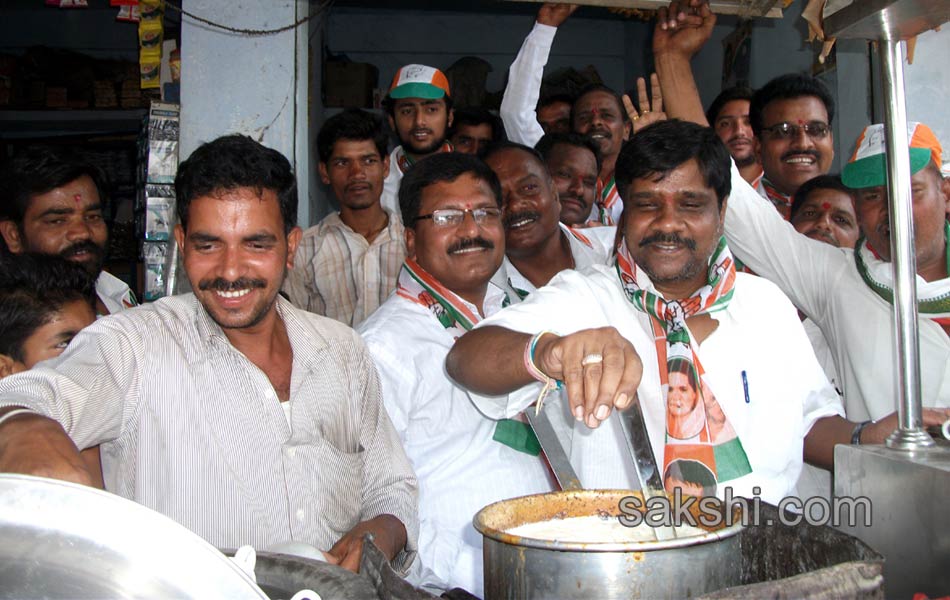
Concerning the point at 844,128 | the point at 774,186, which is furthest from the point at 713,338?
the point at 844,128

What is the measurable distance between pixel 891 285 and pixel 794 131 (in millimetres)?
1529

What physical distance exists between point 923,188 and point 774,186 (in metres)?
1.39

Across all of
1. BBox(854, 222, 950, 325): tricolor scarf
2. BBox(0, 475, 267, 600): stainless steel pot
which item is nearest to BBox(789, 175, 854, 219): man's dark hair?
BBox(854, 222, 950, 325): tricolor scarf

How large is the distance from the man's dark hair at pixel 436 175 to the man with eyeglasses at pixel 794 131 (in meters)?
1.47

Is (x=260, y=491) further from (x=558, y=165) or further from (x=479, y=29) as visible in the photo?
(x=479, y=29)

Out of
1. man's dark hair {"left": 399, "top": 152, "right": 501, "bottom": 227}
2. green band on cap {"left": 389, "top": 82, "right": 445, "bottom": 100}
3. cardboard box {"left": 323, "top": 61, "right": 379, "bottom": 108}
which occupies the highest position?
cardboard box {"left": 323, "top": 61, "right": 379, "bottom": 108}

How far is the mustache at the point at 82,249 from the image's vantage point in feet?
9.93

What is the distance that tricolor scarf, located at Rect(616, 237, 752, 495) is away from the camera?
1.96 metres

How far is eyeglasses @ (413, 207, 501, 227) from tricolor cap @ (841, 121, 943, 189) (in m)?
1.12

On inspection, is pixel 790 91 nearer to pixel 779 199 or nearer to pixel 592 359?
pixel 779 199

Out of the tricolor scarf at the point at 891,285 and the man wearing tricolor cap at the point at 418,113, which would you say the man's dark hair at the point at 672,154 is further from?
the man wearing tricolor cap at the point at 418,113

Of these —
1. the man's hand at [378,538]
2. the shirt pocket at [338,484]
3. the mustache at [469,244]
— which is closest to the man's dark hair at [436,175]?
the mustache at [469,244]

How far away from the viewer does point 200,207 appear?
6.38 feet

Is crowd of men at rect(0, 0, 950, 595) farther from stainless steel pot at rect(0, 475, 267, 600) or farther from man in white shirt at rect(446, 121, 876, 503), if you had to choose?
stainless steel pot at rect(0, 475, 267, 600)
